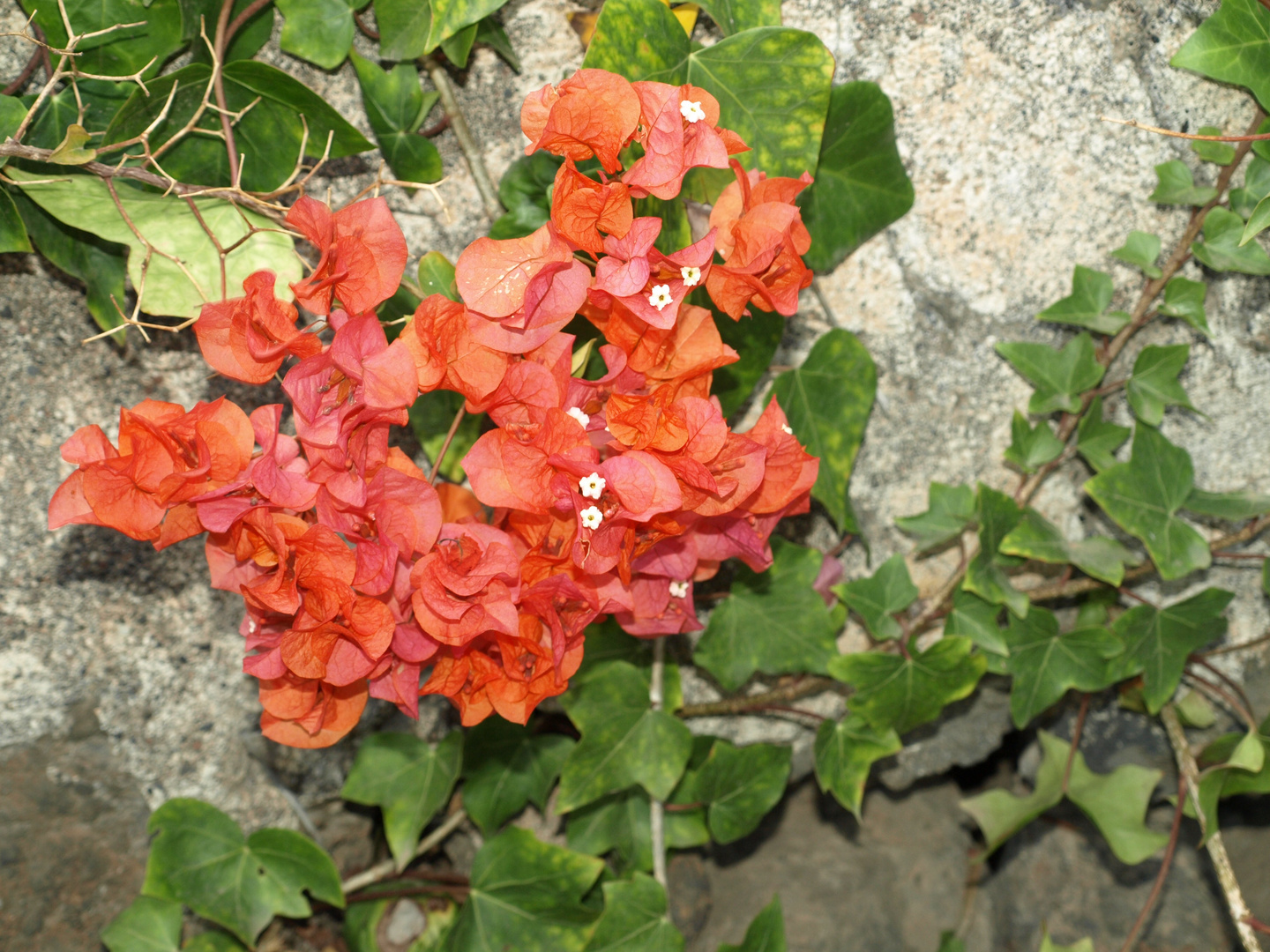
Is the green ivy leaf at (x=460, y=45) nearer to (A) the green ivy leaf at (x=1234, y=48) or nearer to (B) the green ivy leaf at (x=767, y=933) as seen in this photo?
(A) the green ivy leaf at (x=1234, y=48)

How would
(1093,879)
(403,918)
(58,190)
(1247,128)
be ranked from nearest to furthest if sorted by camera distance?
(58,190), (1247,128), (403,918), (1093,879)

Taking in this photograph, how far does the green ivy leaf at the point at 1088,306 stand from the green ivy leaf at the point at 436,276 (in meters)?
0.62

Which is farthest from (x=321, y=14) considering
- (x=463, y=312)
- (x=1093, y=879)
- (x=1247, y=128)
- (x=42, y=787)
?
(x=1093, y=879)

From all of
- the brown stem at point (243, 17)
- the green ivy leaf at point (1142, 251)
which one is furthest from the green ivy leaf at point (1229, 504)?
the brown stem at point (243, 17)

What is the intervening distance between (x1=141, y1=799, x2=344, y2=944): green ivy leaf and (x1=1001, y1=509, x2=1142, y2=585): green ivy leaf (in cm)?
82

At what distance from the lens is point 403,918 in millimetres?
1171

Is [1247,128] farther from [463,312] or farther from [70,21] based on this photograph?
[70,21]

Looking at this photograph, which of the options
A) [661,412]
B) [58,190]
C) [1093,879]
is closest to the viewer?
[661,412]

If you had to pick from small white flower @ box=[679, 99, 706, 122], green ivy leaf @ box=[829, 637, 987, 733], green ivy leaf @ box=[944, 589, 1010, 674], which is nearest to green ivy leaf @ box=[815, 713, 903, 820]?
green ivy leaf @ box=[829, 637, 987, 733]

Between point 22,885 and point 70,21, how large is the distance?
826 millimetres

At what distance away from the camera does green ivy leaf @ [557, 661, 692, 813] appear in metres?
0.98

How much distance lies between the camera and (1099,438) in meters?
1.02

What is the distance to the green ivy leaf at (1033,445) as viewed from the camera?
40.1 inches

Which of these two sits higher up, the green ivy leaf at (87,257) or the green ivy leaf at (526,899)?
the green ivy leaf at (87,257)
